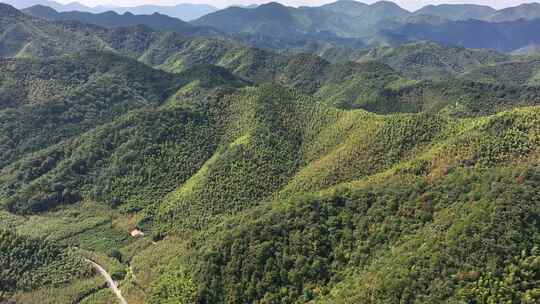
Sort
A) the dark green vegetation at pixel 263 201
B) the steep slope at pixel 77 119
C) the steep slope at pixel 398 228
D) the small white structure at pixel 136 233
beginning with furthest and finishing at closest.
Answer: the steep slope at pixel 77 119
the small white structure at pixel 136 233
the dark green vegetation at pixel 263 201
the steep slope at pixel 398 228

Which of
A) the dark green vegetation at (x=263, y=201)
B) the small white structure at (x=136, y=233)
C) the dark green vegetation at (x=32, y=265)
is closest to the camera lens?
the dark green vegetation at (x=263, y=201)

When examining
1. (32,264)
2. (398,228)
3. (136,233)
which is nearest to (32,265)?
(32,264)

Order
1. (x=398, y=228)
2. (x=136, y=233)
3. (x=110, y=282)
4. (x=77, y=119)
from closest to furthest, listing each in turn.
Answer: (x=398, y=228) < (x=110, y=282) < (x=136, y=233) < (x=77, y=119)

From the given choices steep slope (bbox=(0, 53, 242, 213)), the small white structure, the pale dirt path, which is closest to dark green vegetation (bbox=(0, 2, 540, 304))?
steep slope (bbox=(0, 53, 242, 213))

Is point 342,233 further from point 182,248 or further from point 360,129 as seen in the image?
point 360,129


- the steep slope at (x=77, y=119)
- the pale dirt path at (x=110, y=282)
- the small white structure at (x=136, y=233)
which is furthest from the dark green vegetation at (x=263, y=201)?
the pale dirt path at (x=110, y=282)

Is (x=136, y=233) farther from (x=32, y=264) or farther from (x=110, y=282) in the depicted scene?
(x=32, y=264)

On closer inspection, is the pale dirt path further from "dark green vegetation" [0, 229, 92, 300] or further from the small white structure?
the small white structure

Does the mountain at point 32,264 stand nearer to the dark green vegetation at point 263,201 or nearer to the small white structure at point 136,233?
the dark green vegetation at point 263,201

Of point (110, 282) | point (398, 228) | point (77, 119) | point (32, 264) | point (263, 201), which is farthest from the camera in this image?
point (77, 119)
